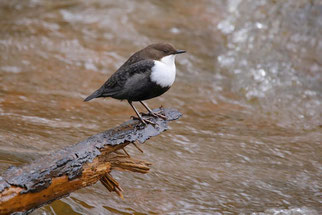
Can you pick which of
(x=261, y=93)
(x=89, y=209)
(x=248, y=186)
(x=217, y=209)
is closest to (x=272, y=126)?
(x=261, y=93)

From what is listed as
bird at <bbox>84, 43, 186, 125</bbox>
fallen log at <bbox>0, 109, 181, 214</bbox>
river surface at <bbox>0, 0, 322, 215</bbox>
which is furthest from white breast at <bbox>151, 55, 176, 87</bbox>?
river surface at <bbox>0, 0, 322, 215</bbox>

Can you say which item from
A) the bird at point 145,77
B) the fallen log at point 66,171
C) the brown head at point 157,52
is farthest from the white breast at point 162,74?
the fallen log at point 66,171

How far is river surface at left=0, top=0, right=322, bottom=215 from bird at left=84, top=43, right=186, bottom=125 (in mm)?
822

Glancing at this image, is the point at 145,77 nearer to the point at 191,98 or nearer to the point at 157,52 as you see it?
the point at 157,52

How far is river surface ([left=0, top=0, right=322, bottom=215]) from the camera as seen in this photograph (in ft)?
13.1

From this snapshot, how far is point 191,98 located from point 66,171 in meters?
3.99

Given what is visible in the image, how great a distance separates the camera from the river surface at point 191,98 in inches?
157

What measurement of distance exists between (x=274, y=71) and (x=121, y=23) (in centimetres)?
284

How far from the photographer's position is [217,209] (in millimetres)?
3773

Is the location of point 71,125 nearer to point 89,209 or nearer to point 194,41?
point 89,209

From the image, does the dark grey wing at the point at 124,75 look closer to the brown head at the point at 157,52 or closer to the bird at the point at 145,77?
the bird at the point at 145,77

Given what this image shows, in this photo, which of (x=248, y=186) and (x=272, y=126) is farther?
(x=272, y=126)

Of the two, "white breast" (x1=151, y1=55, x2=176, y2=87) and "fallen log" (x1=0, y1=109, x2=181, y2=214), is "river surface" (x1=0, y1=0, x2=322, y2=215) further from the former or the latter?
"white breast" (x1=151, y1=55, x2=176, y2=87)

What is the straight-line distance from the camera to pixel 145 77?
3441mm
